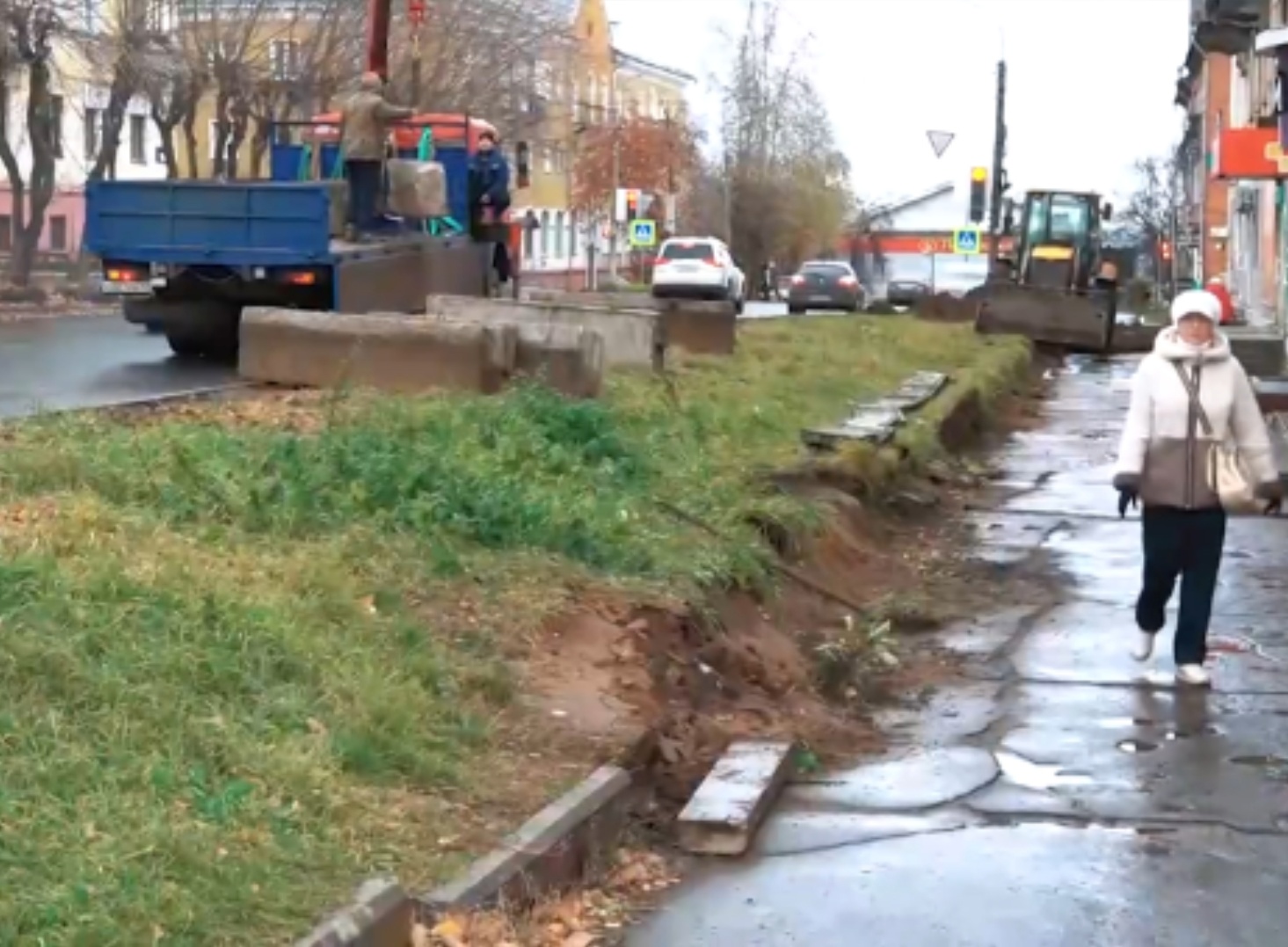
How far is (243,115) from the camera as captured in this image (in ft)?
153

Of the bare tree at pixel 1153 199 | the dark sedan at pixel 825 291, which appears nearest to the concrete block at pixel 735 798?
the dark sedan at pixel 825 291

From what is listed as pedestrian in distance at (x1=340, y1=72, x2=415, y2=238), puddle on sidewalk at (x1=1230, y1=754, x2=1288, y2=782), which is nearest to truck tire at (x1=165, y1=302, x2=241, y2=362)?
pedestrian in distance at (x1=340, y1=72, x2=415, y2=238)

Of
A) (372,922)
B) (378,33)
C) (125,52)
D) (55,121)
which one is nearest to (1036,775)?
(372,922)

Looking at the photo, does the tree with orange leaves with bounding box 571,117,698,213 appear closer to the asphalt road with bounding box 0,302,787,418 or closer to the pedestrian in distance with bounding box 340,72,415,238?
the asphalt road with bounding box 0,302,787,418

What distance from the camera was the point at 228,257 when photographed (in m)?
19.7

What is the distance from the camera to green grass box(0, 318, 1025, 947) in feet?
17.2

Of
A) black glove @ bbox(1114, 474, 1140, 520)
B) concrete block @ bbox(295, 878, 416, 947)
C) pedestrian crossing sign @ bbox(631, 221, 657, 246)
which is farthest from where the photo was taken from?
pedestrian crossing sign @ bbox(631, 221, 657, 246)

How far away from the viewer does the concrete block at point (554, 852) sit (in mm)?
5746

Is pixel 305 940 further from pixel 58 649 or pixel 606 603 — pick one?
pixel 606 603

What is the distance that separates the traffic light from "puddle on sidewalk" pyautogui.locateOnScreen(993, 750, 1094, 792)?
35.1 metres

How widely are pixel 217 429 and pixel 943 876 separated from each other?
18.2 feet

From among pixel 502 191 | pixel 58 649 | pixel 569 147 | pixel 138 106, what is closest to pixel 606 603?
pixel 58 649

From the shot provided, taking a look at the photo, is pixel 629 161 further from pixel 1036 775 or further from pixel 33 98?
pixel 1036 775

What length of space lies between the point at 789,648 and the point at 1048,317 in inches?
1040
